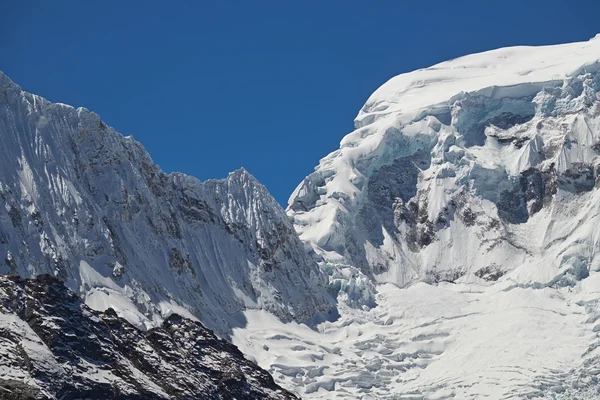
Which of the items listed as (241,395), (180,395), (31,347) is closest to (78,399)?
(31,347)

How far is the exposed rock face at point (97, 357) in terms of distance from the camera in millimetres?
140250

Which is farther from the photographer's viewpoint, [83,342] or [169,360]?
[169,360]

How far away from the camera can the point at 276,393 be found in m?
174

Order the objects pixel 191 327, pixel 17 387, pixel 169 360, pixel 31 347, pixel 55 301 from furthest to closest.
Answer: pixel 191 327
pixel 169 360
pixel 55 301
pixel 31 347
pixel 17 387

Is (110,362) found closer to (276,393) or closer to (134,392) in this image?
(134,392)

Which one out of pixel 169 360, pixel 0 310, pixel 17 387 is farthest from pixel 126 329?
pixel 17 387

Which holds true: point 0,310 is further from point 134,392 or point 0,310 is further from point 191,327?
point 191,327

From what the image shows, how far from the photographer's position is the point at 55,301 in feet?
505

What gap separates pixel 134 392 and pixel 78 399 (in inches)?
320

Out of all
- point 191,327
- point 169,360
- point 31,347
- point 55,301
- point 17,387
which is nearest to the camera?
point 17,387

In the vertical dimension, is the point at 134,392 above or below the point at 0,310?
below

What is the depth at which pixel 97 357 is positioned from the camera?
15000 cm

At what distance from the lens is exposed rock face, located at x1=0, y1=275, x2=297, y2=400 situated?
14025 cm

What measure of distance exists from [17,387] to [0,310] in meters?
15.8
